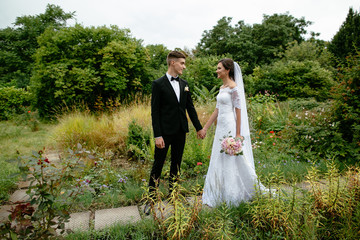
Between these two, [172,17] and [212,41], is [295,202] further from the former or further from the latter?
[212,41]

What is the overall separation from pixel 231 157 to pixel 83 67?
889 centimetres

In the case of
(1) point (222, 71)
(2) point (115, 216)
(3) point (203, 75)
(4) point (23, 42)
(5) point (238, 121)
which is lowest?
(2) point (115, 216)

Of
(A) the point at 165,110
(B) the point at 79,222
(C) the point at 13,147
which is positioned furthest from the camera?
(C) the point at 13,147

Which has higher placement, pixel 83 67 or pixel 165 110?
pixel 83 67

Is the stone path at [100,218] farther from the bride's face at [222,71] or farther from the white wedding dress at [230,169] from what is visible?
the bride's face at [222,71]

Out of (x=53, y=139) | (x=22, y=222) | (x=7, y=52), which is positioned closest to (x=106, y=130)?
(x=53, y=139)

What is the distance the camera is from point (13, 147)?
6.10 m

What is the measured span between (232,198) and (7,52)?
981 inches

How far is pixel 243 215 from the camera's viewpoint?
2676 millimetres

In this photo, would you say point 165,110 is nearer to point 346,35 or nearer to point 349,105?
point 349,105

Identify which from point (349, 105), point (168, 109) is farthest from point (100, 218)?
point (349, 105)

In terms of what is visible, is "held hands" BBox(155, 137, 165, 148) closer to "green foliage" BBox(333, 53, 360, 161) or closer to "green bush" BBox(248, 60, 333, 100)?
"green foliage" BBox(333, 53, 360, 161)

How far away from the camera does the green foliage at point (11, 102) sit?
1188 centimetres

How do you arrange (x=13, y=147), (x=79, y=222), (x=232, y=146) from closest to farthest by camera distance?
(x=79, y=222) → (x=232, y=146) → (x=13, y=147)
